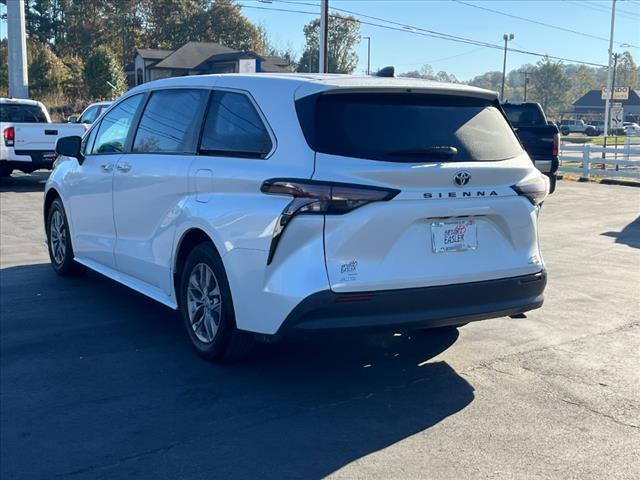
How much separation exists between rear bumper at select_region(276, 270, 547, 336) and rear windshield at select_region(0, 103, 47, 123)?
15.4 meters

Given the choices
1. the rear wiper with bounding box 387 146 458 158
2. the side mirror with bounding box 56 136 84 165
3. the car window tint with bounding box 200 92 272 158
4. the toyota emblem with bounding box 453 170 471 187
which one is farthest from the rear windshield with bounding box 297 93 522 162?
the side mirror with bounding box 56 136 84 165

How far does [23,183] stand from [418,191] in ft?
50.9

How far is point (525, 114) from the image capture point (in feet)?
59.0

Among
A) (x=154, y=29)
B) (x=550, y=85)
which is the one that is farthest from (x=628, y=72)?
(x=154, y=29)

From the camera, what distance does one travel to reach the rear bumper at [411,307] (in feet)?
14.3

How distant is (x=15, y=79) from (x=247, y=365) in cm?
2569

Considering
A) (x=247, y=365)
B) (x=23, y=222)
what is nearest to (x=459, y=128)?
(x=247, y=365)

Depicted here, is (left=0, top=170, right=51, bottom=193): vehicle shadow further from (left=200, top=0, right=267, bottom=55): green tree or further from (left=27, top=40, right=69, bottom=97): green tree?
(left=200, top=0, right=267, bottom=55): green tree

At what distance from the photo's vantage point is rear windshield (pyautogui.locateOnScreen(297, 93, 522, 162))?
452 centimetres

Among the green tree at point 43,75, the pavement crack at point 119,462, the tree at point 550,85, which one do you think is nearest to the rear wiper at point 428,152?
the pavement crack at point 119,462

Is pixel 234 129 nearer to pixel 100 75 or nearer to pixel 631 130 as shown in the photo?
pixel 100 75

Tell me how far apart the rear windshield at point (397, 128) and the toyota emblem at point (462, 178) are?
130mm

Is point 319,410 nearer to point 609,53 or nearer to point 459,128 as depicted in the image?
point 459,128

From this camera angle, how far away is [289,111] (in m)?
4.69
